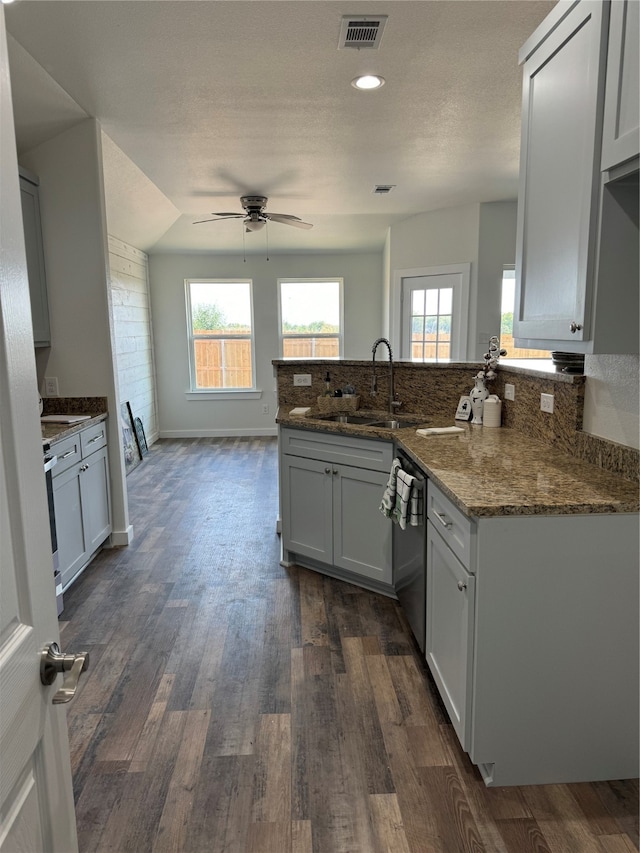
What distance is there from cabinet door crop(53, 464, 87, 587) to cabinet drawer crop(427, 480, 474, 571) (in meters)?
1.98

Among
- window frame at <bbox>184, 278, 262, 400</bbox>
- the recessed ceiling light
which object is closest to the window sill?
window frame at <bbox>184, 278, 262, 400</bbox>

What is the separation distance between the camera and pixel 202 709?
210 cm

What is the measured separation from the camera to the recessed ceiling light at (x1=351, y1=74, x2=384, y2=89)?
276cm

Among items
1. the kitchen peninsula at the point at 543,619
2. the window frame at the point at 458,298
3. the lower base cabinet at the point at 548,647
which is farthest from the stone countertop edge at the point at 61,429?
the window frame at the point at 458,298

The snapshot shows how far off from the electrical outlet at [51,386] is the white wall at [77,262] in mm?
32

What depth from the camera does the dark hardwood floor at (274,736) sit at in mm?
1584

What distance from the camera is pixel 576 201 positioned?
5.22ft

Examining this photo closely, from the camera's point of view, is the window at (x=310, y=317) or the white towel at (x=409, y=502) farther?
the window at (x=310, y=317)

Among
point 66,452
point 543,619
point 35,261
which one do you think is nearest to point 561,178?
point 543,619

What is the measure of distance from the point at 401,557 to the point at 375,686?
2.09 feet

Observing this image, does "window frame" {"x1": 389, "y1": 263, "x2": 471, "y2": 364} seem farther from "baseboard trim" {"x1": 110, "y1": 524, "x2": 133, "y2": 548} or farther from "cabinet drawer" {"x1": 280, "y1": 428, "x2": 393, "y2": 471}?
"baseboard trim" {"x1": 110, "y1": 524, "x2": 133, "y2": 548}

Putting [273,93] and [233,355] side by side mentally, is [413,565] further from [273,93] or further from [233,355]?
[233,355]

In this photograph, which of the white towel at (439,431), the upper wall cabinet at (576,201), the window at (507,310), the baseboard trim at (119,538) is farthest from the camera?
the window at (507,310)

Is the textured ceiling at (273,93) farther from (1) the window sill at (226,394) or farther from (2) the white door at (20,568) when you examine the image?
(1) the window sill at (226,394)
